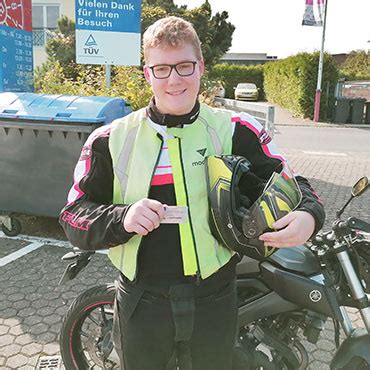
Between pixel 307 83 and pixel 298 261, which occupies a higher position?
pixel 307 83

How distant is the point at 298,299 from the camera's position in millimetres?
1996

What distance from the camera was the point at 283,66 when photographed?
22969 millimetres

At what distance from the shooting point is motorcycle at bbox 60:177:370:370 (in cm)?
191

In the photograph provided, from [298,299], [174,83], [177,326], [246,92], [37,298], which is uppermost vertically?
[174,83]

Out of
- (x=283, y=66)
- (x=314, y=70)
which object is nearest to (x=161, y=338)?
(x=314, y=70)

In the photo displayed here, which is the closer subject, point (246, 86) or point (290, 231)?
point (290, 231)

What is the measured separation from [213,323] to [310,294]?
0.57 meters

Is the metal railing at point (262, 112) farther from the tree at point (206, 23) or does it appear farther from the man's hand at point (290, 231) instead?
the tree at point (206, 23)

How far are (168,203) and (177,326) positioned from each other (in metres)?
0.44

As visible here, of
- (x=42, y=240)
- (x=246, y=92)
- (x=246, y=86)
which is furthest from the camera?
(x=246, y=86)

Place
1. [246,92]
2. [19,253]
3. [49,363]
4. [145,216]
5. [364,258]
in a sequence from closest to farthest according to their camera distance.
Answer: [145,216] → [364,258] → [49,363] → [19,253] → [246,92]

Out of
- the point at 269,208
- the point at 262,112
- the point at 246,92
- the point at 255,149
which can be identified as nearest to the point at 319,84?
the point at 262,112

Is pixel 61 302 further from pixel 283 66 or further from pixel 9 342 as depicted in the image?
pixel 283 66

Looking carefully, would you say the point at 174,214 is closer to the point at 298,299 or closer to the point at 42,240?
the point at 298,299
